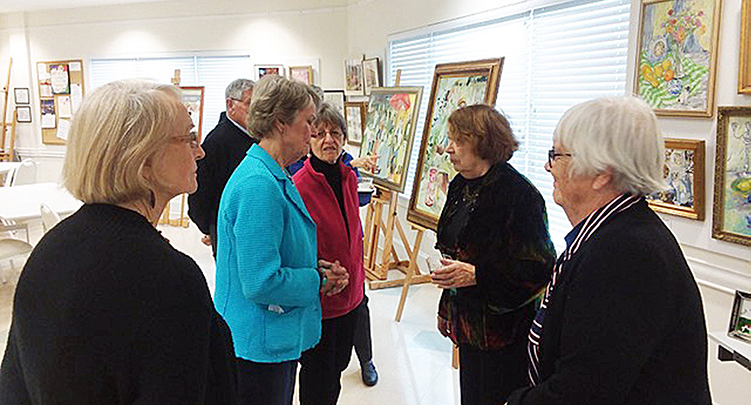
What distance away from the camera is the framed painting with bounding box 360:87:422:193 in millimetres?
4059

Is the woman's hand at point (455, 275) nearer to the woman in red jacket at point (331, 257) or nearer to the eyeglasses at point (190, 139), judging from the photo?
the woman in red jacket at point (331, 257)

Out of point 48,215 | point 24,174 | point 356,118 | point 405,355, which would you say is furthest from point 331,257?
point 24,174

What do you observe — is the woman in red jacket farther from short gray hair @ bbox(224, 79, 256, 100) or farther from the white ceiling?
the white ceiling

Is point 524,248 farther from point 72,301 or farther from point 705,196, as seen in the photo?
point 72,301

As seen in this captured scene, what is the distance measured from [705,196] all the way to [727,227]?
16 centimetres

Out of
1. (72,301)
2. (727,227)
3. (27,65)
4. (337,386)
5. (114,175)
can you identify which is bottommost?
(337,386)

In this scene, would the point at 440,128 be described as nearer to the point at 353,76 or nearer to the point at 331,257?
the point at 331,257

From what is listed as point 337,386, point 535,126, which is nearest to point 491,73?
point 535,126

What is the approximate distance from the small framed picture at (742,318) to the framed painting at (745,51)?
0.83 m

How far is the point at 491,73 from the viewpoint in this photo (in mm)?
3055

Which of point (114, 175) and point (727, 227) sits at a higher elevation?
point (114, 175)

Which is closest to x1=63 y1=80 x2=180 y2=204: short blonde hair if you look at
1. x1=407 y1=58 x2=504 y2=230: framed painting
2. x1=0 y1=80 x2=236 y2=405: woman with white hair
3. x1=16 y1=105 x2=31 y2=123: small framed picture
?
x1=0 y1=80 x2=236 y2=405: woman with white hair

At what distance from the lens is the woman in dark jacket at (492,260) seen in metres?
1.76

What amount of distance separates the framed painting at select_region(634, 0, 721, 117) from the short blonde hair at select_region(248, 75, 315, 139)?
171cm
